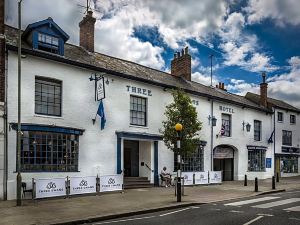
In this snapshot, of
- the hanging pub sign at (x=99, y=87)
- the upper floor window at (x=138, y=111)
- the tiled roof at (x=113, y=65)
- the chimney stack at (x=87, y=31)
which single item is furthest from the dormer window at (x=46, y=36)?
the upper floor window at (x=138, y=111)

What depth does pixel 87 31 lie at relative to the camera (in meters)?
24.2

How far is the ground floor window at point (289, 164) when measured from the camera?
39.3m

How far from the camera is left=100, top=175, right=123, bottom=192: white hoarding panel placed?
18.6 metres

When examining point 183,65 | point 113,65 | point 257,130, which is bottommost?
point 257,130

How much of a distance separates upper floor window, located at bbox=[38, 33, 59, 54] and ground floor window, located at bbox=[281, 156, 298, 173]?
2894cm

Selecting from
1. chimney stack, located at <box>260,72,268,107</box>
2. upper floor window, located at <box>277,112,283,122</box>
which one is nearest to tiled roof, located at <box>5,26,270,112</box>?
chimney stack, located at <box>260,72,268,107</box>

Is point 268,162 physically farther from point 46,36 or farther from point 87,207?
point 87,207

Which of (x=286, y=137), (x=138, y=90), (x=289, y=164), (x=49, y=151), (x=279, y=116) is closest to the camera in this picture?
(x=49, y=151)

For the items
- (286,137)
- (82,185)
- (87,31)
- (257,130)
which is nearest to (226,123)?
(257,130)

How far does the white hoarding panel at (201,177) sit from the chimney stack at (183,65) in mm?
8711

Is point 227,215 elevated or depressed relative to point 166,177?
elevated

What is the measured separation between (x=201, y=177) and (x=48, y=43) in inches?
540

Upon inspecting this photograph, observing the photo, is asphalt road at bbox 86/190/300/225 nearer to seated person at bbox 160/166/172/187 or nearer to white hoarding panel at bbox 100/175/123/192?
white hoarding panel at bbox 100/175/123/192

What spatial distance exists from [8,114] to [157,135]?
10.1 meters
